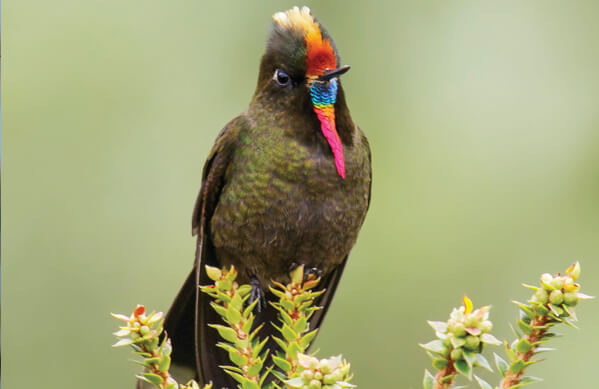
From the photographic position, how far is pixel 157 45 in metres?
5.09

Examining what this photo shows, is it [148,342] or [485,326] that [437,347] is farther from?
[148,342]

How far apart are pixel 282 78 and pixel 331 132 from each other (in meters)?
0.25

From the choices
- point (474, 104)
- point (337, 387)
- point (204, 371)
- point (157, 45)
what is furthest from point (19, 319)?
point (337, 387)

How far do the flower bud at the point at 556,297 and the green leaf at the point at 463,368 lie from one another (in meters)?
0.20

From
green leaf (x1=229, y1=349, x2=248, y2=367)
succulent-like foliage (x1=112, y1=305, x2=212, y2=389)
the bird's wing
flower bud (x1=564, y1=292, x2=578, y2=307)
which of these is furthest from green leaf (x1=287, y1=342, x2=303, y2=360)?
the bird's wing

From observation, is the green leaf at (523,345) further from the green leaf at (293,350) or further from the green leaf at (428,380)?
the green leaf at (293,350)

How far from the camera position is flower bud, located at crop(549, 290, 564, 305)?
59.6 inches

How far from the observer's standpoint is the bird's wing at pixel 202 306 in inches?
108

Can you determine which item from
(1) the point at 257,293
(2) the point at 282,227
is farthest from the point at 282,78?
(1) the point at 257,293

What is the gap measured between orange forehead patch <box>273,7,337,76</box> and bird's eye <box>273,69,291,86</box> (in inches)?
4.2

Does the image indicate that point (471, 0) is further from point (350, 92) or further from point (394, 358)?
point (394, 358)

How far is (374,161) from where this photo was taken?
4.50m

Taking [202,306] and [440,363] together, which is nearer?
[440,363]

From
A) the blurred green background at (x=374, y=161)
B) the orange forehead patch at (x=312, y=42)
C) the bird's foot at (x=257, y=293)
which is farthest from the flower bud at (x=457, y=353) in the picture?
the blurred green background at (x=374, y=161)
